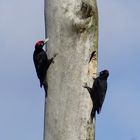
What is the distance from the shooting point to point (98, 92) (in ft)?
26.7

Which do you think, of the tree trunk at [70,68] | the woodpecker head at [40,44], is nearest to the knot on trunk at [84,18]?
the tree trunk at [70,68]

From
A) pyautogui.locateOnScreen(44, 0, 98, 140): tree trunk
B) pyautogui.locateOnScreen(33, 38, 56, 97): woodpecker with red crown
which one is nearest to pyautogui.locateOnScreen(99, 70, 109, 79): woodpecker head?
pyautogui.locateOnScreen(44, 0, 98, 140): tree trunk

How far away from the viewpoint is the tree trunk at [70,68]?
775 cm

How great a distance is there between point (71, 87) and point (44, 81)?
0.35 meters

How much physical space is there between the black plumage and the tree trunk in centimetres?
6

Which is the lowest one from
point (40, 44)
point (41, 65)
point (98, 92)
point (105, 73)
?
point (98, 92)

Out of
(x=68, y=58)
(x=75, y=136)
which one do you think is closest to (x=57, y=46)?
(x=68, y=58)

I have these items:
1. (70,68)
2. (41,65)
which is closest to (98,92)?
(70,68)

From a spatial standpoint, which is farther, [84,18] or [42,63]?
[42,63]

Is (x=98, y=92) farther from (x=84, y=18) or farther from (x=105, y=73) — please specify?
(x=84, y=18)

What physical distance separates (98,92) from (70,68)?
42 cm

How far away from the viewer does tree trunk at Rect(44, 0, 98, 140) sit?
7.75 meters

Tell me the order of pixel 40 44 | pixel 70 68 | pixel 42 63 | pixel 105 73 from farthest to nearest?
1. pixel 105 73
2. pixel 40 44
3. pixel 42 63
4. pixel 70 68

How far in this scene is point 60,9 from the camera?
8.01m
